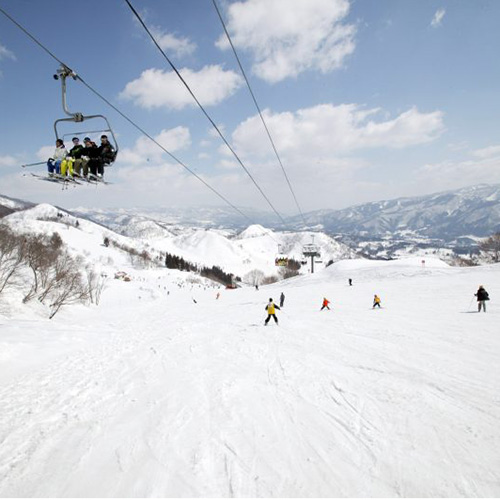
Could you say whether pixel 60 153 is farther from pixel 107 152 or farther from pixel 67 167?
pixel 107 152

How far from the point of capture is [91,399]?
8.05 metres

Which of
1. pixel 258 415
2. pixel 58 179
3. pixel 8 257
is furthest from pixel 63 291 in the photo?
pixel 258 415

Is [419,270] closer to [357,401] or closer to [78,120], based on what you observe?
[357,401]

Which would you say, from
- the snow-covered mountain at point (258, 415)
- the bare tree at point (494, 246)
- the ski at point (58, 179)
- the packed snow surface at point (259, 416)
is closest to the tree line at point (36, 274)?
the snow-covered mountain at point (258, 415)

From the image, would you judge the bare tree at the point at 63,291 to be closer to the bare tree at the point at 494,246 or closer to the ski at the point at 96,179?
the ski at the point at 96,179

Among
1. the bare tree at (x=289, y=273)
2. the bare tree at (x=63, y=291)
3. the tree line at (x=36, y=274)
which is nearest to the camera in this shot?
the tree line at (x=36, y=274)

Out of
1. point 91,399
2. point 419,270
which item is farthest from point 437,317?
point 419,270

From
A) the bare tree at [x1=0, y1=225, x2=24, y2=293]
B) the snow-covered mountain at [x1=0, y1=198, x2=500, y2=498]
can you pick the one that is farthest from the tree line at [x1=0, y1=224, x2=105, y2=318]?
the snow-covered mountain at [x1=0, y1=198, x2=500, y2=498]

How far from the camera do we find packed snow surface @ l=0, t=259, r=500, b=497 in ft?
15.3

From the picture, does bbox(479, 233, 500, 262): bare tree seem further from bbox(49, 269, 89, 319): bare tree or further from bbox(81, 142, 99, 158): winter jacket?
bbox(49, 269, 89, 319): bare tree

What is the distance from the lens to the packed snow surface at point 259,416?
4668mm

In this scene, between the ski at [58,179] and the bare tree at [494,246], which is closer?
the ski at [58,179]

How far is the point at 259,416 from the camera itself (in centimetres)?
654

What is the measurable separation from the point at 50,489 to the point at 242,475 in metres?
3.23
